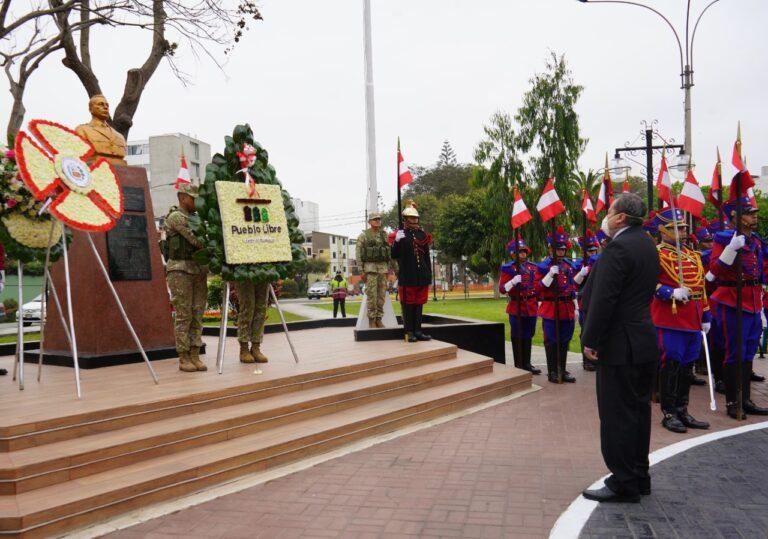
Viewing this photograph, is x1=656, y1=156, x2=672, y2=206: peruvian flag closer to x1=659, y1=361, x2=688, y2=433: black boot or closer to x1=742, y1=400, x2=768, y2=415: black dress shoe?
x1=659, y1=361, x2=688, y2=433: black boot

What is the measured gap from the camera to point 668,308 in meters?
7.14

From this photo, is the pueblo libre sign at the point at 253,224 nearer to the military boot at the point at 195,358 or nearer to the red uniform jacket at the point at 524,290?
the military boot at the point at 195,358

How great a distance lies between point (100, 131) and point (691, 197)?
26.1 feet

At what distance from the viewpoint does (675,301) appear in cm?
702

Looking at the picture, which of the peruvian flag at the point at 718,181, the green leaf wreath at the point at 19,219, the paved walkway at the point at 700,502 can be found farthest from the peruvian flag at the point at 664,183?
the green leaf wreath at the point at 19,219

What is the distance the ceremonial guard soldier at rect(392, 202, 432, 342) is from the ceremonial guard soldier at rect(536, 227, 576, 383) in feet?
6.26

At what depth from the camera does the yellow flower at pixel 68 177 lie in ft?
20.1

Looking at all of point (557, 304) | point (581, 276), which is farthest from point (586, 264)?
point (557, 304)

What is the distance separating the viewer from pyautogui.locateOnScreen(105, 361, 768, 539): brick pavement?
441 centimetres

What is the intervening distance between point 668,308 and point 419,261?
170 inches

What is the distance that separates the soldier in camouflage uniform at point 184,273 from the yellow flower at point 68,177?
0.80m

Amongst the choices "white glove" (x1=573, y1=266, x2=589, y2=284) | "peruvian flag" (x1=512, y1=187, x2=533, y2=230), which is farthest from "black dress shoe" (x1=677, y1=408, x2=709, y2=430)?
"peruvian flag" (x1=512, y1=187, x2=533, y2=230)

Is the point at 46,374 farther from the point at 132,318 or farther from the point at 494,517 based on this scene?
the point at 494,517

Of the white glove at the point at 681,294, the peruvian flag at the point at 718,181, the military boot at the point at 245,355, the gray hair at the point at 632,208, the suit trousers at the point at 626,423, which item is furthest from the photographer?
the military boot at the point at 245,355
